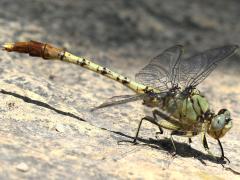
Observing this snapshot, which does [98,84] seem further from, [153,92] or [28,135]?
[28,135]

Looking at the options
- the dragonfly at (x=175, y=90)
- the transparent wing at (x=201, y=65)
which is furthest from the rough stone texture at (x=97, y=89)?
the transparent wing at (x=201, y=65)

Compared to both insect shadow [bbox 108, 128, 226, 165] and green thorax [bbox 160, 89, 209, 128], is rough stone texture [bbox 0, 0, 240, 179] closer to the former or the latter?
insect shadow [bbox 108, 128, 226, 165]

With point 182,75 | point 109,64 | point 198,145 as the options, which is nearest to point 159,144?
point 198,145

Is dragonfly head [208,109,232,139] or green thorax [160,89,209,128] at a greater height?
green thorax [160,89,209,128]

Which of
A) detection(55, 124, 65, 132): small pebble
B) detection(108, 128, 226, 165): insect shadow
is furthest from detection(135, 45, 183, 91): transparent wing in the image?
detection(55, 124, 65, 132): small pebble

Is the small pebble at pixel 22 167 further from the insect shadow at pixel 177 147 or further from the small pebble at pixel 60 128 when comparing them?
the insect shadow at pixel 177 147

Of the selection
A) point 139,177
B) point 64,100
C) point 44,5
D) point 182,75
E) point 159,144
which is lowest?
point 139,177
